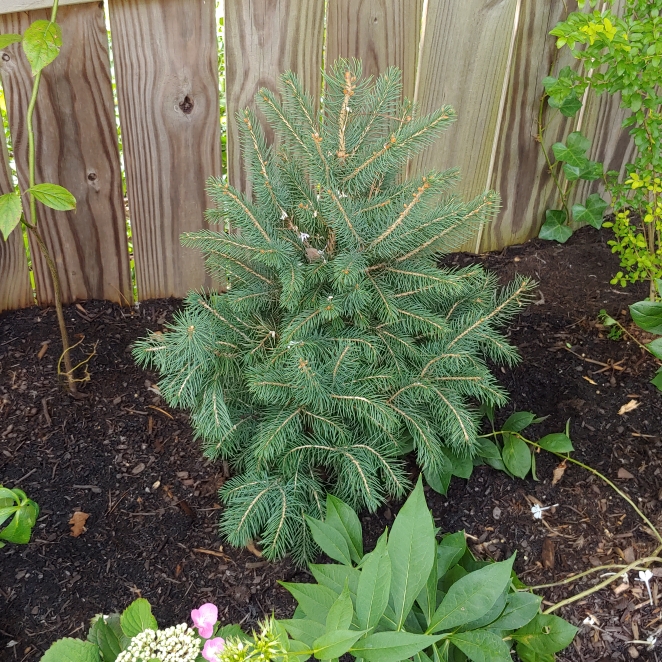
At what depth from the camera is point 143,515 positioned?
6.98 feet

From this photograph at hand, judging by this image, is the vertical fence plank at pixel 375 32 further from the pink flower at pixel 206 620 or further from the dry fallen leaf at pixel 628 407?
the pink flower at pixel 206 620

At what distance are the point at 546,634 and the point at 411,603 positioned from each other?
53 centimetres

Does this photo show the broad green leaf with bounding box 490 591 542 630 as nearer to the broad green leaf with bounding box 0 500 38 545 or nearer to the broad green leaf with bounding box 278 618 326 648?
the broad green leaf with bounding box 278 618 326 648

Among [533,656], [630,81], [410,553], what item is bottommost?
[533,656]

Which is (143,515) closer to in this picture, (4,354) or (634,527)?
(4,354)

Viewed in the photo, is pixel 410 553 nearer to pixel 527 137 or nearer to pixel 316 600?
pixel 316 600

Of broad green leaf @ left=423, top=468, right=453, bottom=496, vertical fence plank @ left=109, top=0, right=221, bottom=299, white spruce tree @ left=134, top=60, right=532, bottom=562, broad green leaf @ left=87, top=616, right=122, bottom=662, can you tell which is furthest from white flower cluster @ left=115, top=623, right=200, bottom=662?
vertical fence plank @ left=109, top=0, right=221, bottom=299

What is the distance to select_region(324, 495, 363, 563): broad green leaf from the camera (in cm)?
171

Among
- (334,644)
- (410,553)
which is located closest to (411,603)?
(410,553)

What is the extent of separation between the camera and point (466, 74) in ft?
8.52

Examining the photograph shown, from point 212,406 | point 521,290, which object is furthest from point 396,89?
point 212,406

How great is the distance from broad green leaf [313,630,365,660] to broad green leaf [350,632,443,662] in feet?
0.34

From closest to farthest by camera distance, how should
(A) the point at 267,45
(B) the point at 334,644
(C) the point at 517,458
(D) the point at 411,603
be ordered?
(B) the point at 334,644, (D) the point at 411,603, (C) the point at 517,458, (A) the point at 267,45

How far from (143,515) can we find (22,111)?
142cm
